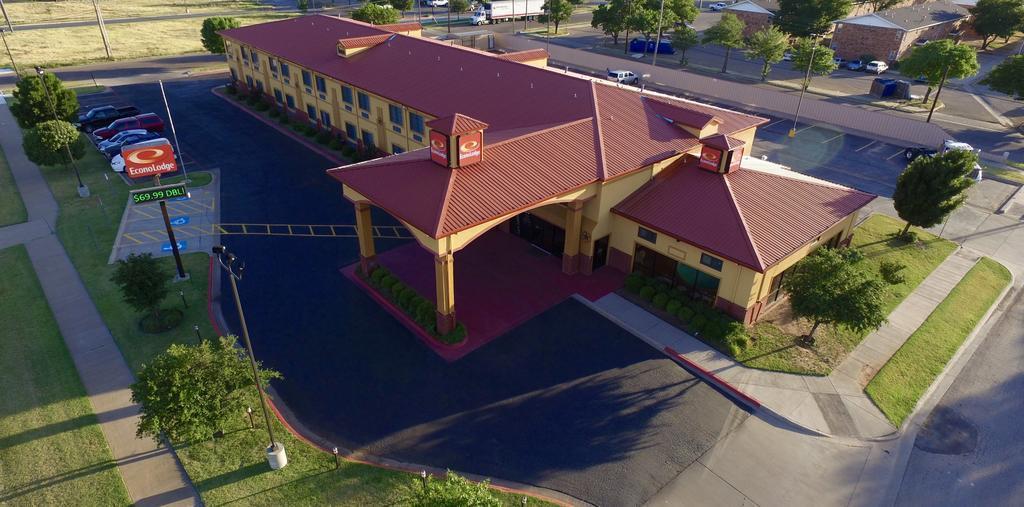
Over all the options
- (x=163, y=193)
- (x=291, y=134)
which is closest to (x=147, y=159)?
(x=163, y=193)

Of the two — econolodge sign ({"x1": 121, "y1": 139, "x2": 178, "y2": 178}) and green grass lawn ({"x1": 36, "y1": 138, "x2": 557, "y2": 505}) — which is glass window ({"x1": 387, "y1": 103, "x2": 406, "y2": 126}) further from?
green grass lawn ({"x1": 36, "y1": 138, "x2": 557, "y2": 505})

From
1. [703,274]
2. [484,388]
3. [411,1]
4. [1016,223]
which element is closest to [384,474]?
[484,388]

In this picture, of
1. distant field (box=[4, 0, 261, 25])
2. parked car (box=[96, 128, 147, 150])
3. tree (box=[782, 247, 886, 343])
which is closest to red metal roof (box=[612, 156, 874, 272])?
tree (box=[782, 247, 886, 343])

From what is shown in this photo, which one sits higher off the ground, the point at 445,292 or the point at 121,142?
the point at 445,292

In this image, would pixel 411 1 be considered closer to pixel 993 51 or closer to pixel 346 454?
pixel 993 51

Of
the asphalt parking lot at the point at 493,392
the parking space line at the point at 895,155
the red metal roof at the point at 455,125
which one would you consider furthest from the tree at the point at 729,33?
the red metal roof at the point at 455,125

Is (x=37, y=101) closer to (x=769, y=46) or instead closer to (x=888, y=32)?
(x=769, y=46)
